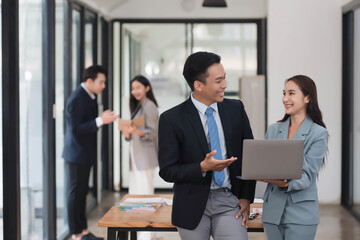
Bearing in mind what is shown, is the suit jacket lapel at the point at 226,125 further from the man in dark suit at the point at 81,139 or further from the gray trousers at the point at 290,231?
the man in dark suit at the point at 81,139

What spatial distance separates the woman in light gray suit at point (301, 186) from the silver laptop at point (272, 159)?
0.14 m

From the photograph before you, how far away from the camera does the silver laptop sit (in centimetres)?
262

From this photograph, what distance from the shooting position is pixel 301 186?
114 inches

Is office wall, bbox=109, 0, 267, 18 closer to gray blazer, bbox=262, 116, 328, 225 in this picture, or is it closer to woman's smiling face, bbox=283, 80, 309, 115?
woman's smiling face, bbox=283, 80, 309, 115

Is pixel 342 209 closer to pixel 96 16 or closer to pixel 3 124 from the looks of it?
pixel 96 16

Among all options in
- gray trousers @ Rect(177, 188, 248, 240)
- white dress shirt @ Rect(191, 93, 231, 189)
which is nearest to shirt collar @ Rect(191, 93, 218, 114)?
white dress shirt @ Rect(191, 93, 231, 189)

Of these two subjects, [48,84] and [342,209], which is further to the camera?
[342,209]

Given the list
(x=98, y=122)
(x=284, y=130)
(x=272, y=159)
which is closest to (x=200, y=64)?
(x=272, y=159)

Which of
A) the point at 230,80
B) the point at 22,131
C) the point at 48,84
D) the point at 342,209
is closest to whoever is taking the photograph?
the point at 22,131

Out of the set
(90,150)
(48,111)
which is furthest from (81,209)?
(48,111)

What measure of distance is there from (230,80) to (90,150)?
3.59 meters

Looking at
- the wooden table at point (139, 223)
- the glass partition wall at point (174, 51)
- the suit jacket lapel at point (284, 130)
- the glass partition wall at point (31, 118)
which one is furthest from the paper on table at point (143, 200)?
the glass partition wall at point (174, 51)

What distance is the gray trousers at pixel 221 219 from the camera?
2.65m

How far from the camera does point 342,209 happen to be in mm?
7348
